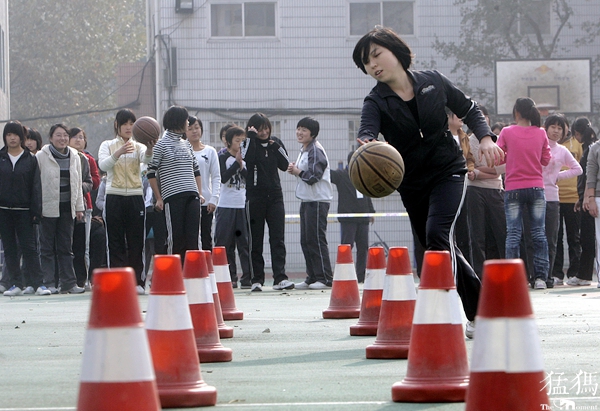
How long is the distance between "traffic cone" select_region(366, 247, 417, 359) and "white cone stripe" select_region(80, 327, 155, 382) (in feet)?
9.46

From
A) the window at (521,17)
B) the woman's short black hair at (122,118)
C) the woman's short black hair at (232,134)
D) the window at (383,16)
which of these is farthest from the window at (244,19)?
the woman's short black hair at (122,118)

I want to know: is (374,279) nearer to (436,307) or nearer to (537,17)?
A: (436,307)

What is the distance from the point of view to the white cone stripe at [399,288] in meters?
6.09

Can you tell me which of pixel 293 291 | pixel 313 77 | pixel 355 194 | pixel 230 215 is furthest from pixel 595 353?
pixel 313 77

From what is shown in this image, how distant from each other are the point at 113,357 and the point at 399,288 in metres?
3.02

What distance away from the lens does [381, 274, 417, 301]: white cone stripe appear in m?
6.09

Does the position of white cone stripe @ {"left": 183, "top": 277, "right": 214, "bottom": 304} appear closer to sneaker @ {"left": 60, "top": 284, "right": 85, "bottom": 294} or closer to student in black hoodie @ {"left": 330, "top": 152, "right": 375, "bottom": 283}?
sneaker @ {"left": 60, "top": 284, "right": 85, "bottom": 294}

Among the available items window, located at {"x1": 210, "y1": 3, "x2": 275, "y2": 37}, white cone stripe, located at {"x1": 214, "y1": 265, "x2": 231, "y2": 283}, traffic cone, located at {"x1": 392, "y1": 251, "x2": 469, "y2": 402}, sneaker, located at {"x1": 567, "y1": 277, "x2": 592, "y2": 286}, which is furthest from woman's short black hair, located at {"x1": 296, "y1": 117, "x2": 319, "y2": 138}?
window, located at {"x1": 210, "y1": 3, "x2": 275, "y2": 37}

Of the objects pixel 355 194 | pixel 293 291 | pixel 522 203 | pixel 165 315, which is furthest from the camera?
pixel 355 194

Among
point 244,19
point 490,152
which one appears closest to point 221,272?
point 490,152

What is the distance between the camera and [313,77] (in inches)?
928

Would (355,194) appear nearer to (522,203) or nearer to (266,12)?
(522,203)

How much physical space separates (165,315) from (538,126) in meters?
9.18

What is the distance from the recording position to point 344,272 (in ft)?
29.6
